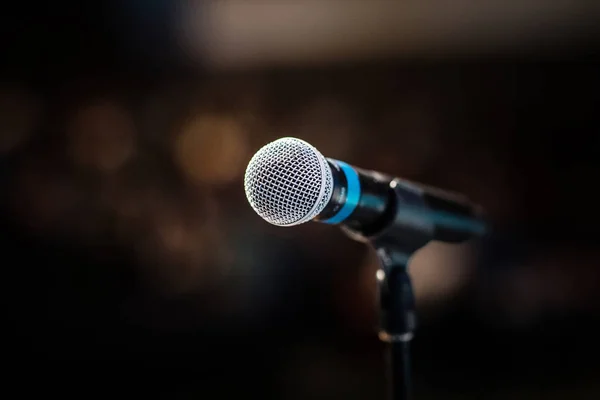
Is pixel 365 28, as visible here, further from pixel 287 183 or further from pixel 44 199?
pixel 287 183

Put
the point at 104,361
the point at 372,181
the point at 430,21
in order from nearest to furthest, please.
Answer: the point at 372,181 < the point at 430,21 < the point at 104,361

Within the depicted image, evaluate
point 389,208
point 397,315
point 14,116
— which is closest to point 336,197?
point 389,208

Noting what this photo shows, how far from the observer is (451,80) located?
7.18ft

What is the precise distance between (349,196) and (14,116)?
2.04 m

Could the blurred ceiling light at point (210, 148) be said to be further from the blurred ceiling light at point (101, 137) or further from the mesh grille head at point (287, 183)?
the mesh grille head at point (287, 183)

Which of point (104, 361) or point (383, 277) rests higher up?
point (104, 361)

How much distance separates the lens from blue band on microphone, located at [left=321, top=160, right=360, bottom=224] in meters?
0.60

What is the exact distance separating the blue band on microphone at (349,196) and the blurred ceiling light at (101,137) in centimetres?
183

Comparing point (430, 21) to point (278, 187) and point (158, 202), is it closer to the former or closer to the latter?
point (158, 202)

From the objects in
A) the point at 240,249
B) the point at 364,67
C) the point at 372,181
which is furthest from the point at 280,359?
the point at 372,181

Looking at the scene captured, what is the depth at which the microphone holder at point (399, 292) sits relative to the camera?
0.71 meters

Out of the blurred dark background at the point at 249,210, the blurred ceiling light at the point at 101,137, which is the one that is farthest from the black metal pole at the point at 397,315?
the blurred ceiling light at the point at 101,137

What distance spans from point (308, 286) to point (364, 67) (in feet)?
3.39

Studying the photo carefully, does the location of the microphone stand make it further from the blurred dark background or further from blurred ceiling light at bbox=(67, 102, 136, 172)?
blurred ceiling light at bbox=(67, 102, 136, 172)
